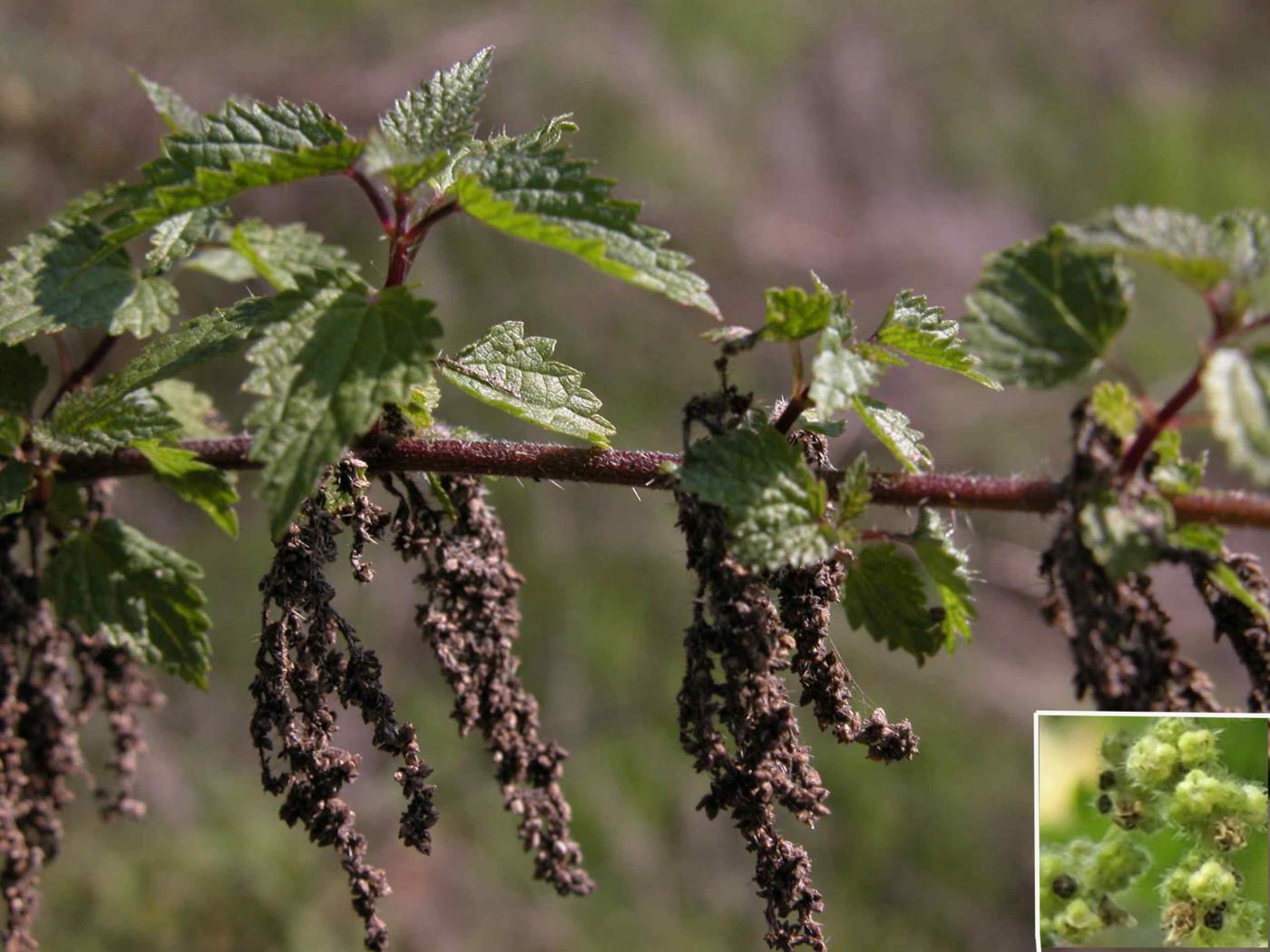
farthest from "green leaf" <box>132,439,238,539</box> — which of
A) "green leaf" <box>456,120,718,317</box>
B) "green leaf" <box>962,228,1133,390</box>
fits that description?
"green leaf" <box>962,228,1133,390</box>

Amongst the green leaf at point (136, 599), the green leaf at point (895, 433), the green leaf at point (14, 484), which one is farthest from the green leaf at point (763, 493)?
the green leaf at point (14, 484)

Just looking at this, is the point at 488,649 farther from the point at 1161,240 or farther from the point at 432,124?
the point at 1161,240

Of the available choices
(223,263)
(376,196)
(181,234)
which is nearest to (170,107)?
(223,263)

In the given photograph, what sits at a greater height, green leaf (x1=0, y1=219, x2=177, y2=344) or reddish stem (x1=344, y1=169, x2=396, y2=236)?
green leaf (x1=0, y1=219, x2=177, y2=344)

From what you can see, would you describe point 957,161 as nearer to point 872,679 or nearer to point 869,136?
point 869,136

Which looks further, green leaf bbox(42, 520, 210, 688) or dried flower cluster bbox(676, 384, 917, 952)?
green leaf bbox(42, 520, 210, 688)

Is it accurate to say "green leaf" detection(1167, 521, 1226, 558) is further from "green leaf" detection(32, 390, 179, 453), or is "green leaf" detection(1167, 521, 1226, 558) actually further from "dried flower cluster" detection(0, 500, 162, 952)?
"dried flower cluster" detection(0, 500, 162, 952)

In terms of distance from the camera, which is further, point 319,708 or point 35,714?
point 35,714
